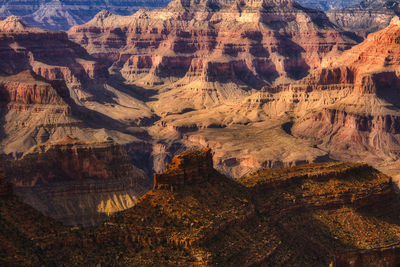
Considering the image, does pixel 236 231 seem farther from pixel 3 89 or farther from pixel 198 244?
pixel 3 89

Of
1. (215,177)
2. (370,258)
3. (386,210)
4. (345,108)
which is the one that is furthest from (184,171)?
(345,108)

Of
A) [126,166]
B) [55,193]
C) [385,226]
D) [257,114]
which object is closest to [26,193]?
[55,193]

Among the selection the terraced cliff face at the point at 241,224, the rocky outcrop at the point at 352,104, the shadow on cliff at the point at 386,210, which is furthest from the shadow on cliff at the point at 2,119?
the shadow on cliff at the point at 386,210

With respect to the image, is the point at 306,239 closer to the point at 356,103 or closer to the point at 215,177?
→ the point at 215,177

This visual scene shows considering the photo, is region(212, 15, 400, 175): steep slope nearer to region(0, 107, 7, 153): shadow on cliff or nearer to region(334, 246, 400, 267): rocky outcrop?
region(0, 107, 7, 153): shadow on cliff

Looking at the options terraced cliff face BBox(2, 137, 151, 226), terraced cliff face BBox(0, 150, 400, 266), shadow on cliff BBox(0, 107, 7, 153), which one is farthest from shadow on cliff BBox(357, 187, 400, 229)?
shadow on cliff BBox(0, 107, 7, 153)

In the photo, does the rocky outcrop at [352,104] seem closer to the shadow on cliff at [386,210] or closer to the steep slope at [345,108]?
the steep slope at [345,108]

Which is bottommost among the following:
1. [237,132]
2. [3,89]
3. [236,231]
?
[237,132]
